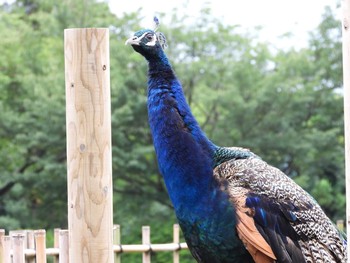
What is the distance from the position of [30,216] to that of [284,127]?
11.7 feet

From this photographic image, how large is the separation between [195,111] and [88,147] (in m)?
8.52

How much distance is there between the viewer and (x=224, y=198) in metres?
3.79

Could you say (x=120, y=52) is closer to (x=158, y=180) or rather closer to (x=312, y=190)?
(x=158, y=180)

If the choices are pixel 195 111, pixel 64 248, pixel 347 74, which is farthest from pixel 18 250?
pixel 195 111

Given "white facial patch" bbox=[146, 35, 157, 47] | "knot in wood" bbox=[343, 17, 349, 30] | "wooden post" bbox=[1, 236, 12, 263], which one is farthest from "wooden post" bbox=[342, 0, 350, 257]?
"wooden post" bbox=[1, 236, 12, 263]

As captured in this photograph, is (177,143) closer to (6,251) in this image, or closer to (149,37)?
(149,37)

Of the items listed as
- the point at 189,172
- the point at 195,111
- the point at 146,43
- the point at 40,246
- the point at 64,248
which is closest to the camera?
the point at 189,172

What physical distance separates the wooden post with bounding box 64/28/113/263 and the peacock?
0.73m

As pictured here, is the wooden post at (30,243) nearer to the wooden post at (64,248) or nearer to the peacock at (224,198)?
the wooden post at (64,248)

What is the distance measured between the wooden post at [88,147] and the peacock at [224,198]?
73 cm

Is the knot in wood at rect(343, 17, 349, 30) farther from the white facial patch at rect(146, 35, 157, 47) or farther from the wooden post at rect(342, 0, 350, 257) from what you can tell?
the white facial patch at rect(146, 35, 157, 47)

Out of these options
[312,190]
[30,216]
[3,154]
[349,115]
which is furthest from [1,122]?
[349,115]

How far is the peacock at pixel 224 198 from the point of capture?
375cm

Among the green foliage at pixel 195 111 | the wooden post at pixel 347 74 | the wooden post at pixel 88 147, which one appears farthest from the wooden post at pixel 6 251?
the green foliage at pixel 195 111
